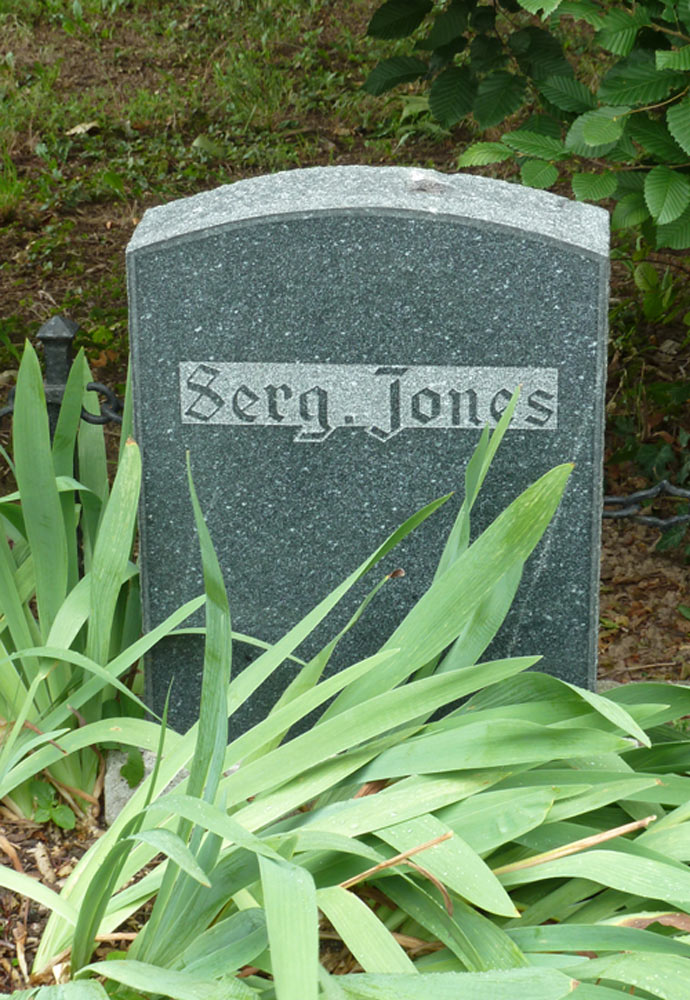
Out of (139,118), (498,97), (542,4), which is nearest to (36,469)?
(542,4)

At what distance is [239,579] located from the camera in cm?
208

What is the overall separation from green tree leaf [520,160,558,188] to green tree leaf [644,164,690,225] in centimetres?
22

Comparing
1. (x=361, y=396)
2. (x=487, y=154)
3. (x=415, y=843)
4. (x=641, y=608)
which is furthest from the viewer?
(x=641, y=608)

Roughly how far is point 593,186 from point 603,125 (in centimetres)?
14

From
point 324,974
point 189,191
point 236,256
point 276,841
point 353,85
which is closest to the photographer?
point 324,974

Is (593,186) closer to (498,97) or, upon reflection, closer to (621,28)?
(621,28)

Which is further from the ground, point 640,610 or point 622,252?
point 622,252

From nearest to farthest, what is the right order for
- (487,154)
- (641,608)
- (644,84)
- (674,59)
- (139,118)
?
1. (674,59)
2. (644,84)
3. (487,154)
4. (641,608)
5. (139,118)

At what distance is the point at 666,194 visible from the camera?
2262 mm

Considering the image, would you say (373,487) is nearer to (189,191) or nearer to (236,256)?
(236,256)

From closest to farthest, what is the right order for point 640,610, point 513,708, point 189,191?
1. point 513,708
2. point 640,610
3. point 189,191

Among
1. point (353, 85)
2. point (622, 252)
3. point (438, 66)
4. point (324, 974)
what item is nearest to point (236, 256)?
point (324, 974)

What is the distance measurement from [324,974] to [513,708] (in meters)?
0.46

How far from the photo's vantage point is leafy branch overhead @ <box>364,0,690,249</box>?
222 cm
